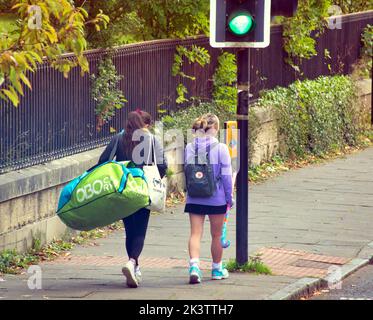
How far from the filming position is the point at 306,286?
9.91 m

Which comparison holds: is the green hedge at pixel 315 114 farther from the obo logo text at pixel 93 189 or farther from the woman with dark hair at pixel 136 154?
the obo logo text at pixel 93 189

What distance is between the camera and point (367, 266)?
37.9 ft

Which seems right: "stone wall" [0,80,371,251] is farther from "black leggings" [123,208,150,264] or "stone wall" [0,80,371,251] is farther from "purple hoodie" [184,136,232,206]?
"purple hoodie" [184,136,232,206]

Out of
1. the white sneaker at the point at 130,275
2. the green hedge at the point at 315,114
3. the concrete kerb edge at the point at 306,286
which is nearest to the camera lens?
the concrete kerb edge at the point at 306,286

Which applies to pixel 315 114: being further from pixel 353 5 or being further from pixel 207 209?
pixel 207 209

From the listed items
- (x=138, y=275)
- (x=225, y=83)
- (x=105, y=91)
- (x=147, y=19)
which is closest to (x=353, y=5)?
(x=225, y=83)

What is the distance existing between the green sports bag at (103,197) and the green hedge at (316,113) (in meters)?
8.97

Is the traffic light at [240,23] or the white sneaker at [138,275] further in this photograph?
the traffic light at [240,23]

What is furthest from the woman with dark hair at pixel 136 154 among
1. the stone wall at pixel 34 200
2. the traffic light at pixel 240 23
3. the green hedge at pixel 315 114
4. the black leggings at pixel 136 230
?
the green hedge at pixel 315 114

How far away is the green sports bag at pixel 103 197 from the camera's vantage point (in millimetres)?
9656

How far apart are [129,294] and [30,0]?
104 inches
